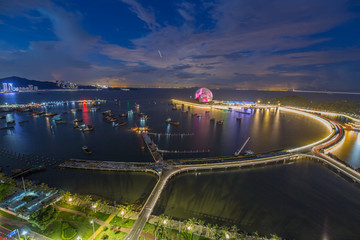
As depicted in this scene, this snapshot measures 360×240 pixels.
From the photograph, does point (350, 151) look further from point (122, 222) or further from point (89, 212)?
point (89, 212)

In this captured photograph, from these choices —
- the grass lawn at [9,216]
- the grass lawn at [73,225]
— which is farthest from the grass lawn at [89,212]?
the grass lawn at [9,216]

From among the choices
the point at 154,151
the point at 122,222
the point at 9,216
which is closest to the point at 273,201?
the point at 122,222

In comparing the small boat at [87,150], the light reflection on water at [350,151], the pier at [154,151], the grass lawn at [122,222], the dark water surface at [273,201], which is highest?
the light reflection on water at [350,151]

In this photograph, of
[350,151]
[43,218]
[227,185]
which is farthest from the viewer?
[350,151]

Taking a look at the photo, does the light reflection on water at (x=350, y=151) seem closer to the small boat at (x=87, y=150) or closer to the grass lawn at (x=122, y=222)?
the grass lawn at (x=122, y=222)

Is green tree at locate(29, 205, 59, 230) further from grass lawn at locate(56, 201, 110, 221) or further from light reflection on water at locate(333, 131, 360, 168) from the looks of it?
light reflection on water at locate(333, 131, 360, 168)

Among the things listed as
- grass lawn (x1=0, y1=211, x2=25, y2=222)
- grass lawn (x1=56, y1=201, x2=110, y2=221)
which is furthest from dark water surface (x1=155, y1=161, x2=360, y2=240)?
grass lawn (x1=0, y1=211, x2=25, y2=222)

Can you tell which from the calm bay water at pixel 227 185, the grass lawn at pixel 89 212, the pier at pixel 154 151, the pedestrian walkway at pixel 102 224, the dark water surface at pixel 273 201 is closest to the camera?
the pedestrian walkway at pixel 102 224

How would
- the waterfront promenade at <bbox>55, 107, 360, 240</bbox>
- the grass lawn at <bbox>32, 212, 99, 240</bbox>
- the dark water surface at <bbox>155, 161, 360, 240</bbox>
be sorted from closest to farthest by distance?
the grass lawn at <bbox>32, 212, 99, 240</bbox> < the dark water surface at <bbox>155, 161, 360, 240</bbox> < the waterfront promenade at <bbox>55, 107, 360, 240</bbox>

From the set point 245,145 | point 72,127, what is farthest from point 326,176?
point 72,127

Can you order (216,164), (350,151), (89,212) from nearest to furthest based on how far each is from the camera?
(89,212) < (216,164) < (350,151)

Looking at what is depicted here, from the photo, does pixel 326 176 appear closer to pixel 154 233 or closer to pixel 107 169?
pixel 154 233
